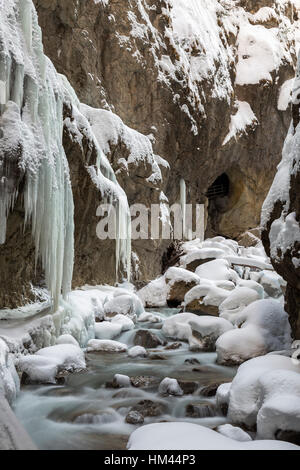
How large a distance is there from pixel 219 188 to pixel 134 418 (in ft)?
79.7

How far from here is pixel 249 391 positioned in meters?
3.96

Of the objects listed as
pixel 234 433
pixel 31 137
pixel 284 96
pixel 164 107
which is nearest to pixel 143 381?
pixel 234 433

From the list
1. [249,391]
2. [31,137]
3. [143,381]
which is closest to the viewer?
[249,391]

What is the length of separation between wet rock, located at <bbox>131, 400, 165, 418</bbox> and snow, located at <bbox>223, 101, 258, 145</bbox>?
20.3 metres

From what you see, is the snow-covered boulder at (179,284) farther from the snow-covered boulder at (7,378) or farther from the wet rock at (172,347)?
the snow-covered boulder at (7,378)

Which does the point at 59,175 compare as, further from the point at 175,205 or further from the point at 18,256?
the point at 175,205

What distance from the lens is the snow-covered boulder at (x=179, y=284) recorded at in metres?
12.2

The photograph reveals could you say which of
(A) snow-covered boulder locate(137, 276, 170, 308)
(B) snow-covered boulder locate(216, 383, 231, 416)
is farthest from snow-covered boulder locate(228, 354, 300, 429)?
(A) snow-covered boulder locate(137, 276, 170, 308)

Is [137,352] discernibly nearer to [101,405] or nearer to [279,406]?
[101,405]

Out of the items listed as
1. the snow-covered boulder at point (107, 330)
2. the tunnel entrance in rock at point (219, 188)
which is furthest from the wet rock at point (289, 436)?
the tunnel entrance in rock at point (219, 188)

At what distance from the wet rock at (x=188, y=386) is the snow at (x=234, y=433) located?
137cm

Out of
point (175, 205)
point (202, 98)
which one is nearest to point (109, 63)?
point (202, 98)

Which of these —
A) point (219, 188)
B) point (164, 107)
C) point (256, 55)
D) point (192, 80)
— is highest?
point (256, 55)

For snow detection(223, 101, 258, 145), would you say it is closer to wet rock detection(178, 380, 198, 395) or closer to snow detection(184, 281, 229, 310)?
snow detection(184, 281, 229, 310)
